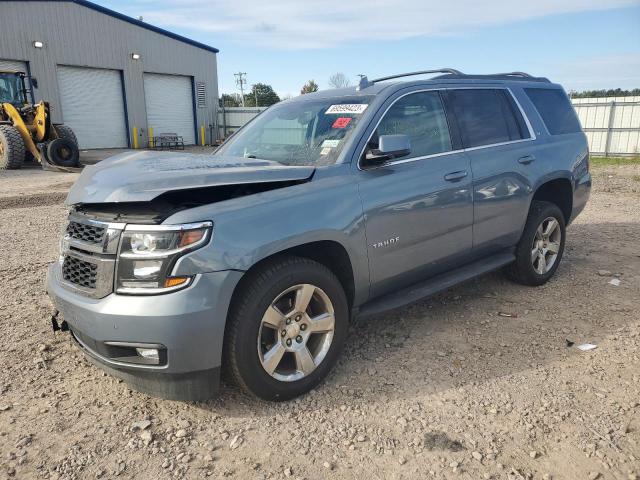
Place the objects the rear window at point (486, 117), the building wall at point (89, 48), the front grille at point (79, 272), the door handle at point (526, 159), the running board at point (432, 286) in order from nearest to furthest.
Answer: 1. the front grille at point (79, 272)
2. the running board at point (432, 286)
3. the rear window at point (486, 117)
4. the door handle at point (526, 159)
5. the building wall at point (89, 48)

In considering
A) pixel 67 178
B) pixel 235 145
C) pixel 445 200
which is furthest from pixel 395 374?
pixel 67 178

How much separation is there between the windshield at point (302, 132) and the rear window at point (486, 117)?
0.95 metres

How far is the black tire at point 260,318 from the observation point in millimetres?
2742

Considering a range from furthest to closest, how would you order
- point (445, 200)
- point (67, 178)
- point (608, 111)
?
point (608, 111) → point (67, 178) → point (445, 200)

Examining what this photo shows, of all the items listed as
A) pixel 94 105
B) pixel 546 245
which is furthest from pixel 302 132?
pixel 94 105

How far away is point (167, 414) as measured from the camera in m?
2.96

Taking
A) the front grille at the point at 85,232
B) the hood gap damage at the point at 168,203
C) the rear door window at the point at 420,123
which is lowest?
the front grille at the point at 85,232

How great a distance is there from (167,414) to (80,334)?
2.26 ft

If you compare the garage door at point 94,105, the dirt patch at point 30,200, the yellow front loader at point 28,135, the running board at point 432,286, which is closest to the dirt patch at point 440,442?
the running board at point 432,286

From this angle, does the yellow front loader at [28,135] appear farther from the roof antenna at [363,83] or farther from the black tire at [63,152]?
the roof antenna at [363,83]

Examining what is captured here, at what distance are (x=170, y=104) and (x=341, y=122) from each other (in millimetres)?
26005

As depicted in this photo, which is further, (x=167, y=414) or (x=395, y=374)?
(x=395, y=374)

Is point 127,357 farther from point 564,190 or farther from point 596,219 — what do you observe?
point 596,219

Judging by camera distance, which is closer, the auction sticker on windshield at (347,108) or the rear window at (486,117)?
the auction sticker on windshield at (347,108)
